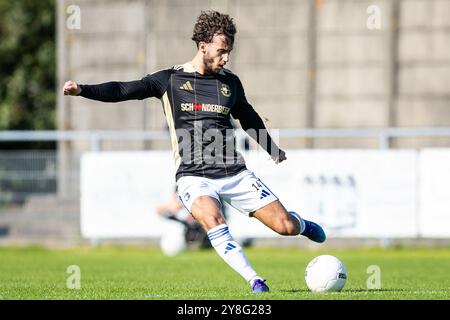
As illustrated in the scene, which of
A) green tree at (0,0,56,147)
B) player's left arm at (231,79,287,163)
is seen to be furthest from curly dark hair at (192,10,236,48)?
green tree at (0,0,56,147)

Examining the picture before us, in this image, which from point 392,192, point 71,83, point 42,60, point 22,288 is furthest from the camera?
point 42,60

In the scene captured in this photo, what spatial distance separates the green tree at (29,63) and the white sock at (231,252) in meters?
20.8

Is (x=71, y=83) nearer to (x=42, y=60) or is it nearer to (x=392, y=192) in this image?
(x=392, y=192)

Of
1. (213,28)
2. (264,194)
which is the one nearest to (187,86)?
(213,28)

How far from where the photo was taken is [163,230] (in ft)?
64.1

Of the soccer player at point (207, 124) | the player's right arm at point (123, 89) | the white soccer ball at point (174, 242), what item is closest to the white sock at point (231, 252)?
the soccer player at point (207, 124)

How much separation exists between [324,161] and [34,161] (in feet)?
19.2

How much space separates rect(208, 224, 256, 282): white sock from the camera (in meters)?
8.98

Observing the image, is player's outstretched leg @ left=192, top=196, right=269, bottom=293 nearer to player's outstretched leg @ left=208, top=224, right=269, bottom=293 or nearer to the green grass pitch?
player's outstretched leg @ left=208, top=224, right=269, bottom=293

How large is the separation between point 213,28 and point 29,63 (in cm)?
2105

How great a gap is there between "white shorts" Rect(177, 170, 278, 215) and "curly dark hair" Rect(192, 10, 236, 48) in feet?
4.02

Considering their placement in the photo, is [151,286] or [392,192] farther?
[392,192]

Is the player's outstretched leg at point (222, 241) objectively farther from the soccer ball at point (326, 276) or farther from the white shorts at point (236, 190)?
the soccer ball at point (326, 276)

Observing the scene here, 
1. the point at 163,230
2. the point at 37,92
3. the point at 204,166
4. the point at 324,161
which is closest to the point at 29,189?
the point at 163,230
